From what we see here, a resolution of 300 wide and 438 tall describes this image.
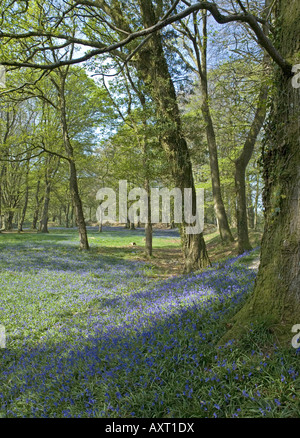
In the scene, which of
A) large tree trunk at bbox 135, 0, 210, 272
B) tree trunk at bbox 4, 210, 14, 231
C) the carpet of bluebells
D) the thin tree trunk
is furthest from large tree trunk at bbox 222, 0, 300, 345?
tree trunk at bbox 4, 210, 14, 231

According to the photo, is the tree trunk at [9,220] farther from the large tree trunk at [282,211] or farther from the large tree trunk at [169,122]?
the large tree trunk at [282,211]

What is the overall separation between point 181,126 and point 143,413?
8.28 meters

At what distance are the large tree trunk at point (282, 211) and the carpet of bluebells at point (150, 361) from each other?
1.07ft

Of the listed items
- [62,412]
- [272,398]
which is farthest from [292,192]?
[62,412]

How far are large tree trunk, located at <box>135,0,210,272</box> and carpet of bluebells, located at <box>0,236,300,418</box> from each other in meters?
2.18

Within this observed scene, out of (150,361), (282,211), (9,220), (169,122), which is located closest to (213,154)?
(169,122)

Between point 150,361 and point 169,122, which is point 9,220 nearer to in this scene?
point 169,122

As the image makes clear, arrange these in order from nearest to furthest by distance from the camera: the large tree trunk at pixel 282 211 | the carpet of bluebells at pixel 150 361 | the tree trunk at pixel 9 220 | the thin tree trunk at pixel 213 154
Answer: the carpet of bluebells at pixel 150 361 → the large tree trunk at pixel 282 211 → the thin tree trunk at pixel 213 154 → the tree trunk at pixel 9 220

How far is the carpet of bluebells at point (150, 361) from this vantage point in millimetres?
2654

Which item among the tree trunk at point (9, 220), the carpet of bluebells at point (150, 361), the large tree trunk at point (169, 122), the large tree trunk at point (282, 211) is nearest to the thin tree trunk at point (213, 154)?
the large tree trunk at point (169, 122)

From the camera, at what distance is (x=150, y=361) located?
3.36 meters

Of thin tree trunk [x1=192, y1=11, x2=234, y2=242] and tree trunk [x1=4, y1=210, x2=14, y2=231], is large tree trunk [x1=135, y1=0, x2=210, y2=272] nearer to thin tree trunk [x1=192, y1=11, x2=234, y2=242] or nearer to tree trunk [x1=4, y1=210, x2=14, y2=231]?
thin tree trunk [x1=192, y1=11, x2=234, y2=242]

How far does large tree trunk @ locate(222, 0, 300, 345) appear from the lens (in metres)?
3.26
